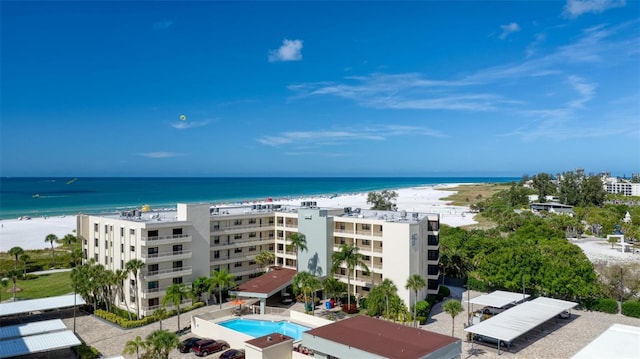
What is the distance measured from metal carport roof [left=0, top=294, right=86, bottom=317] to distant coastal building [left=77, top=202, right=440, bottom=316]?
5417 millimetres

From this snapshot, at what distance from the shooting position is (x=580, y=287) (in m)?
49.3

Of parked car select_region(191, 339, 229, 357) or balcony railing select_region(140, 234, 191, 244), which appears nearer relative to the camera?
parked car select_region(191, 339, 229, 357)

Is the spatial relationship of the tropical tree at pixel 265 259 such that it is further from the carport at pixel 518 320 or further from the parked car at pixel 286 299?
the carport at pixel 518 320

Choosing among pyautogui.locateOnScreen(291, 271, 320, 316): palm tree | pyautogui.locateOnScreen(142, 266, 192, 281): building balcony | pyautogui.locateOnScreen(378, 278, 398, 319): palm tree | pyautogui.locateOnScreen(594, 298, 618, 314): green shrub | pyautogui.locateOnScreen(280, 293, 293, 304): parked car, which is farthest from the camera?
pyautogui.locateOnScreen(280, 293, 293, 304): parked car

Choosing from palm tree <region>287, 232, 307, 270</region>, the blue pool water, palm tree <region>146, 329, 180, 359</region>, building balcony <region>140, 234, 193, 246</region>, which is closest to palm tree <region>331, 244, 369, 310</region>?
palm tree <region>287, 232, 307, 270</region>

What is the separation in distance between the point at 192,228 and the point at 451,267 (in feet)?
122

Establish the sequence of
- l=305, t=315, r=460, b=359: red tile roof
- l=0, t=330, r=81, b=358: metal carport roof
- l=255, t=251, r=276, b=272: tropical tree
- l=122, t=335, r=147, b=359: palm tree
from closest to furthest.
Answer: l=305, t=315, r=460, b=359: red tile roof
l=122, t=335, r=147, b=359: palm tree
l=0, t=330, r=81, b=358: metal carport roof
l=255, t=251, r=276, b=272: tropical tree

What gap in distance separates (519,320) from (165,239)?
38413 millimetres

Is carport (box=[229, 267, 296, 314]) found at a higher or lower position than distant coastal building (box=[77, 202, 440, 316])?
lower

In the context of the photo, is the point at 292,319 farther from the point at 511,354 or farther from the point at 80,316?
the point at 80,316

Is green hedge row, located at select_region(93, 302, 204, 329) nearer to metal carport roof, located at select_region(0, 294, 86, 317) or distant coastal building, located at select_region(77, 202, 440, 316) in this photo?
distant coastal building, located at select_region(77, 202, 440, 316)

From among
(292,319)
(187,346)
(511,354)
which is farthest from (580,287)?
(187,346)

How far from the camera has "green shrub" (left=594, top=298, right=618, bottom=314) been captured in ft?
162

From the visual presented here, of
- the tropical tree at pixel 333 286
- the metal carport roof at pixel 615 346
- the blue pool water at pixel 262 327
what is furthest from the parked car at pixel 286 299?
the metal carport roof at pixel 615 346
